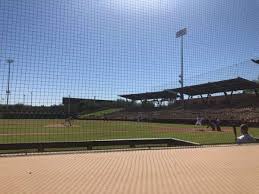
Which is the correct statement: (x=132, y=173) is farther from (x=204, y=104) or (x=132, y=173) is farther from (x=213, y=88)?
(x=204, y=104)

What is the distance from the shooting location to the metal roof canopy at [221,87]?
47438 millimetres

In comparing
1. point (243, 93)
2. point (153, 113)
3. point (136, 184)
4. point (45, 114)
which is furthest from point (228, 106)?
point (136, 184)

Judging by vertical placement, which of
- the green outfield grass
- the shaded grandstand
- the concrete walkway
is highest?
the shaded grandstand

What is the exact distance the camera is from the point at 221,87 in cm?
5388

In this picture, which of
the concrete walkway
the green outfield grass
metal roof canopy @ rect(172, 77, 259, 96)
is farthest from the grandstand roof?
the concrete walkway

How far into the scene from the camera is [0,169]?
6121mm

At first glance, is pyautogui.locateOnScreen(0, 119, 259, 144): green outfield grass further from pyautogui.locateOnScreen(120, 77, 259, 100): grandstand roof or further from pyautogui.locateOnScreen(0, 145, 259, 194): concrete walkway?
pyautogui.locateOnScreen(120, 77, 259, 100): grandstand roof

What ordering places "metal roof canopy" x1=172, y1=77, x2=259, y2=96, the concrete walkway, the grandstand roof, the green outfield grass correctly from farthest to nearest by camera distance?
1. the grandstand roof
2. "metal roof canopy" x1=172, y1=77, x2=259, y2=96
3. the green outfield grass
4. the concrete walkway

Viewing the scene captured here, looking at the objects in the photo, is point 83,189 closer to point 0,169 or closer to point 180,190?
point 180,190

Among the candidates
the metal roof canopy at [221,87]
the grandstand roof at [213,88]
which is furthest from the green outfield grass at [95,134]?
the metal roof canopy at [221,87]

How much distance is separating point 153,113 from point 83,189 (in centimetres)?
5592

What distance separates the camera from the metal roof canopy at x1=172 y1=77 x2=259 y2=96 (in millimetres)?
47438

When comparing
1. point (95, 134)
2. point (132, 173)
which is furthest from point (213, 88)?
point (132, 173)

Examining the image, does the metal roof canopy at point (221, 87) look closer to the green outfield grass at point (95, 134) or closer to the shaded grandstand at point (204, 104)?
the shaded grandstand at point (204, 104)
